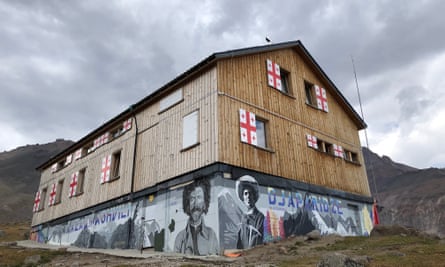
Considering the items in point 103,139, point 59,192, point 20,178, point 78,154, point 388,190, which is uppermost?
point 20,178

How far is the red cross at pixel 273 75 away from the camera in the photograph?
1588cm

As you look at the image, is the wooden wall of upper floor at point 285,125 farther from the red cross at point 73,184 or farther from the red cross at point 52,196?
the red cross at point 52,196

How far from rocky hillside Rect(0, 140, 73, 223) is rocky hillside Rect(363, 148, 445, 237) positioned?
7451cm

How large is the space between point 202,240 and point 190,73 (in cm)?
705

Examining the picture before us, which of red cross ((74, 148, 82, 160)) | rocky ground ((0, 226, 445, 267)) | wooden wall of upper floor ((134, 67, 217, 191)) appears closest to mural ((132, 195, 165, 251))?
wooden wall of upper floor ((134, 67, 217, 191))

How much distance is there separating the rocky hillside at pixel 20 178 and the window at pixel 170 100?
65.8 meters

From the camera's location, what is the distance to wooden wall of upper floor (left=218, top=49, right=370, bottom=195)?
12992 mm

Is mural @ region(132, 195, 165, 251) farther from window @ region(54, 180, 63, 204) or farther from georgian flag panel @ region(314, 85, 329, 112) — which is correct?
window @ region(54, 180, 63, 204)

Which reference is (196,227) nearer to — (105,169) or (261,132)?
(261,132)

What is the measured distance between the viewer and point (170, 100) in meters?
15.7

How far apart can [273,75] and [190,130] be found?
209 inches

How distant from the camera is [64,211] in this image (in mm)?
21859

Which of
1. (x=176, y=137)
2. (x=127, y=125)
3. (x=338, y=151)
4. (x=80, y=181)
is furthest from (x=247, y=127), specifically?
(x=80, y=181)

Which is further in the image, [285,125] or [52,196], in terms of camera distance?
[52,196]
